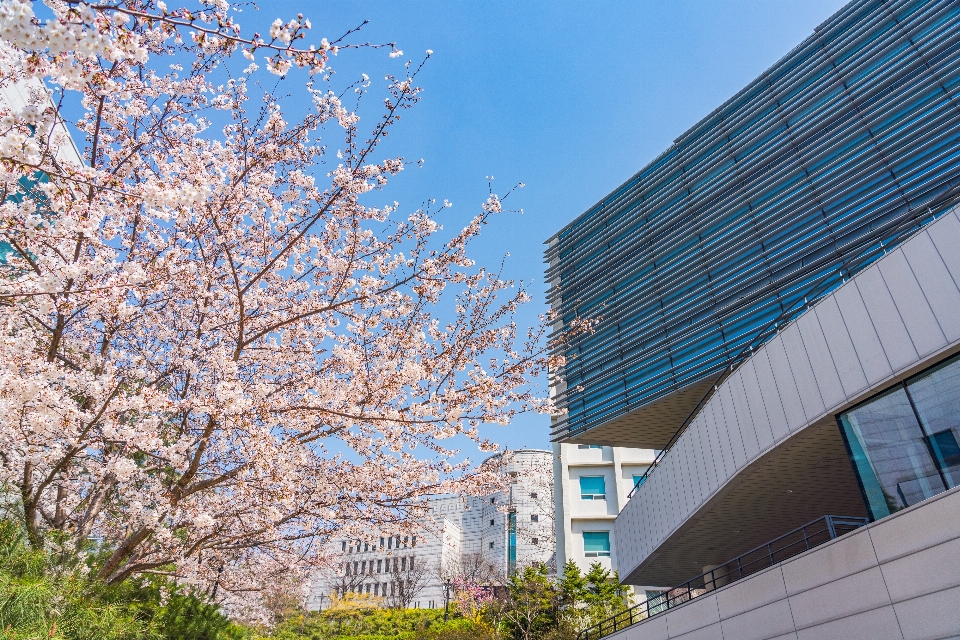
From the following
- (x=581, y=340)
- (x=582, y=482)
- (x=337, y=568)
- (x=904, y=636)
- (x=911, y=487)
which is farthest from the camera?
(x=582, y=482)

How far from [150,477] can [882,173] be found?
15.9m

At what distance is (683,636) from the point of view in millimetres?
12609

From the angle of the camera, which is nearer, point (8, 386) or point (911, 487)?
point (8, 386)

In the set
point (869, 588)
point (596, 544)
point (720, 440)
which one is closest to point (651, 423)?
point (720, 440)

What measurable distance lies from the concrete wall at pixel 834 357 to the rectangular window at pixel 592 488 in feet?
65.5

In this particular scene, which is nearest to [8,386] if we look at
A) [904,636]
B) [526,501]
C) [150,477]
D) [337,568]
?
[150,477]

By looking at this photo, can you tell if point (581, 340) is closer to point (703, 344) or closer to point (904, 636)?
point (703, 344)

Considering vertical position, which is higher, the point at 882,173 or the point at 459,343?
the point at 882,173

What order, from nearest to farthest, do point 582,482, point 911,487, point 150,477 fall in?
point 911,487 → point 150,477 → point 582,482

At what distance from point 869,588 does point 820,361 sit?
346cm

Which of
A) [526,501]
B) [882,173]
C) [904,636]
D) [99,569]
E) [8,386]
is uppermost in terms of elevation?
[526,501]

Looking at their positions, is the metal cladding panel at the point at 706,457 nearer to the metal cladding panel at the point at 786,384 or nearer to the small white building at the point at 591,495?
the metal cladding panel at the point at 786,384

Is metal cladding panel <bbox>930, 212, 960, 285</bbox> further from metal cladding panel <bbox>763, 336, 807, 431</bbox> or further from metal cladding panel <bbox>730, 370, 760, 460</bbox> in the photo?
metal cladding panel <bbox>730, 370, 760, 460</bbox>

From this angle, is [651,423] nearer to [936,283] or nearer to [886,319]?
[886,319]
